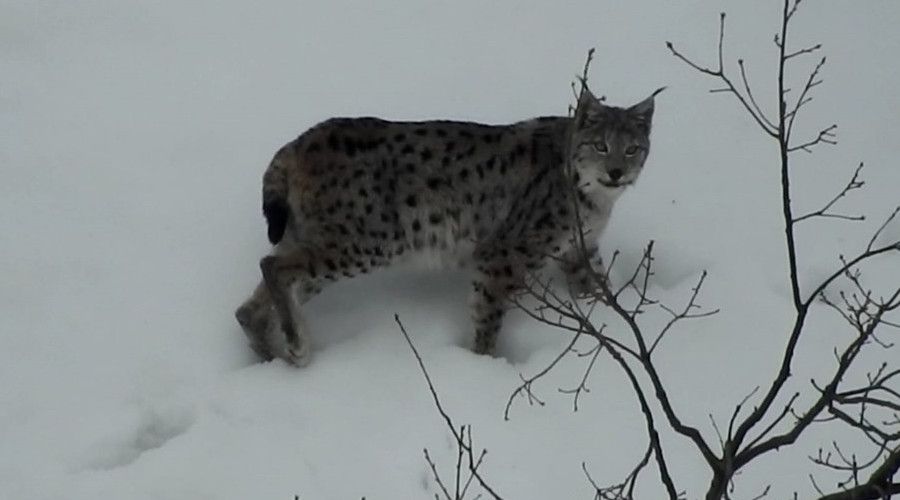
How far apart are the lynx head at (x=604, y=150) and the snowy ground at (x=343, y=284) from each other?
2.01 ft

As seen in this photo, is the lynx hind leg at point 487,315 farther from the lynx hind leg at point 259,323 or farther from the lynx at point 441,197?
the lynx hind leg at point 259,323

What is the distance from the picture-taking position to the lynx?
18.2 ft

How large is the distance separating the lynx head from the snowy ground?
614 mm

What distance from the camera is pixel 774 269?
617 cm

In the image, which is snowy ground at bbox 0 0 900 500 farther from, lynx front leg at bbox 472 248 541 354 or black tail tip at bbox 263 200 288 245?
black tail tip at bbox 263 200 288 245

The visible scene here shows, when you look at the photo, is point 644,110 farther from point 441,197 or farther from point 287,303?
point 287,303

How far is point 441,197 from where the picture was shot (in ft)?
18.9

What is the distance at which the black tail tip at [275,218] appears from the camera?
5.51 m

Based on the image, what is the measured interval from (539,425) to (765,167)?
2.29 meters

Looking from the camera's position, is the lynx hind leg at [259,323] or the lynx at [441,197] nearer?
the lynx hind leg at [259,323]

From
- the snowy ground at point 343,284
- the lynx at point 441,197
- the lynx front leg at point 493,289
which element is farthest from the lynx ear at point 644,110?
the lynx front leg at point 493,289

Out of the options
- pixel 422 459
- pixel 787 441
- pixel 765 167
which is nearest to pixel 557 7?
pixel 765 167

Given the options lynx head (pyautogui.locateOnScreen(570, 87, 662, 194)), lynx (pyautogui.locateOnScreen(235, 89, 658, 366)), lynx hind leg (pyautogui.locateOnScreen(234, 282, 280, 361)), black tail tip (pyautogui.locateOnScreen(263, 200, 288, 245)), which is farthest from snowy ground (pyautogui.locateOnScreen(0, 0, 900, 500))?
lynx head (pyautogui.locateOnScreen(570, 87, 662, 194))

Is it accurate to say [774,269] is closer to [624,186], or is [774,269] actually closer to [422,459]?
[624,186]
